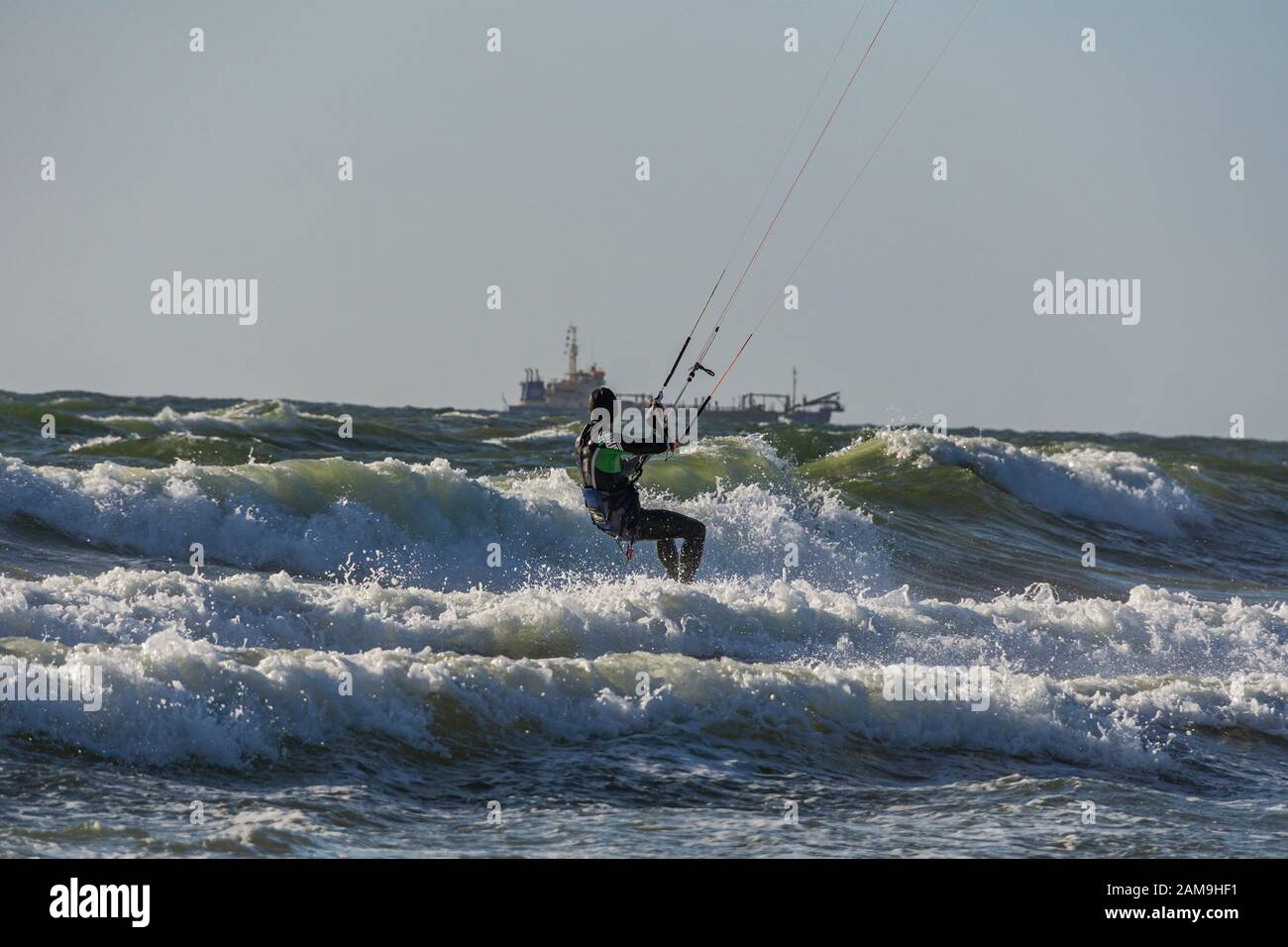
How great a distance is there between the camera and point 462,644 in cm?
1264

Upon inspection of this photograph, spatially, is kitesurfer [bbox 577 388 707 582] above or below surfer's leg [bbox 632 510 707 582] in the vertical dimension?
above

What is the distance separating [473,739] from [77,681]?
260cm

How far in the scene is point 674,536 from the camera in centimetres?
1487

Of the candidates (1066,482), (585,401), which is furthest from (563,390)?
(1066,482)

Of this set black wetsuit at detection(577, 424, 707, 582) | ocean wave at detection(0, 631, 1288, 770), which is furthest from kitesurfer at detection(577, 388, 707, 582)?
ocean wave at detection(0, 631, 1288, 770)

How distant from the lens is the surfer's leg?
14.5 meters

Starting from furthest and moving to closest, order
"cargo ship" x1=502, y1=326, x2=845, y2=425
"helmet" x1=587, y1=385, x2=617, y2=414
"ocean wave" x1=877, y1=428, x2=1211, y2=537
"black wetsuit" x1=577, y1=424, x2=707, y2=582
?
"cargo ship" x1=502, y1=326, x2=845, y2=425
"ocean wave" x1=877, y1=428, x2=1211, y2=537
"black wetsuit" x1=577, y1=424, x2=707, y2=582
"helmet" x1=587, y1=385, x2=617, y2=414

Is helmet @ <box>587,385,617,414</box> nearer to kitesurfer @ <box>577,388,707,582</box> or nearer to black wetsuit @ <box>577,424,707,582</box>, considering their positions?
kitesurfer @ <box>577,388,707,582</box>

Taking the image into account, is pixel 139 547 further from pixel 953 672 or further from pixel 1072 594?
pixel 1072 594

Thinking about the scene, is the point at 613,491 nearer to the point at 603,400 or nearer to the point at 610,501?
the point at 610,501

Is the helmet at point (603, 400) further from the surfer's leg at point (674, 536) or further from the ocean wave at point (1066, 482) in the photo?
the ocean wave at point (1066, 482)

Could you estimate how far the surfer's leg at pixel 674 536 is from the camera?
1454cm

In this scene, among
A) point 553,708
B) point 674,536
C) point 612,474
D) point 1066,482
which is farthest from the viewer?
point 1066,482
